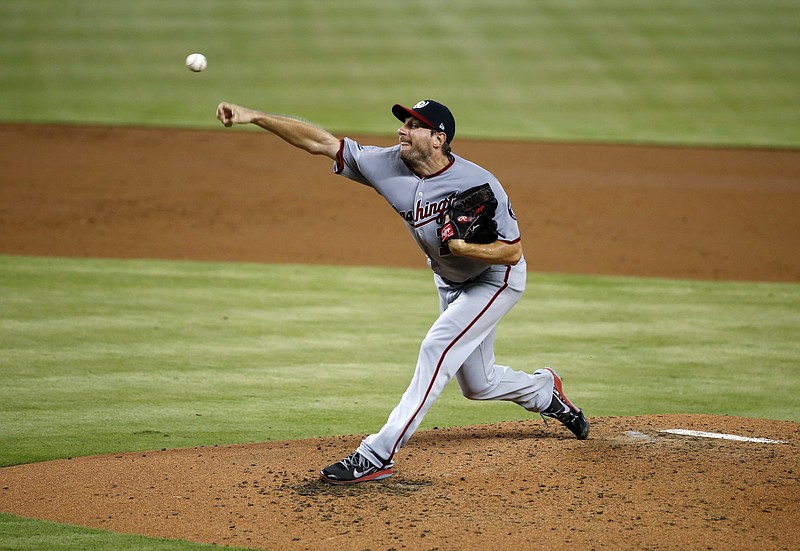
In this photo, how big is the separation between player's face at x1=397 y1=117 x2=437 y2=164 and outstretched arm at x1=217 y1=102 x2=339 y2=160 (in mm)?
344

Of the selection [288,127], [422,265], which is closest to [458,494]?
[288,127]

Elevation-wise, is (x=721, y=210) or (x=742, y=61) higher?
(x=742, y=61)

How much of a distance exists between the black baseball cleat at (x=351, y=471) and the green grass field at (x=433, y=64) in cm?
1715

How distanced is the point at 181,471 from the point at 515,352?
3601 mm

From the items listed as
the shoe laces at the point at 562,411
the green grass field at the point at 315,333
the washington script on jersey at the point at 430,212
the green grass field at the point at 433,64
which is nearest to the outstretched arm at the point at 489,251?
the washington script on jersey at the point at 430,212

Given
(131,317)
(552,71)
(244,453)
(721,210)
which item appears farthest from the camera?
(552,71)

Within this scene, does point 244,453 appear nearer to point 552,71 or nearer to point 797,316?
point 797,316

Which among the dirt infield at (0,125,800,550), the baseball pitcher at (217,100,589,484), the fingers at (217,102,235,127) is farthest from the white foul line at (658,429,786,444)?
the fingers at (217,102,235,127)

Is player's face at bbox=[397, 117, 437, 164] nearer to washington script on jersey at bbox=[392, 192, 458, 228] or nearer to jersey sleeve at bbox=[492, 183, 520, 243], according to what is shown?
washington script on jersey at bbox=[392, 192, 458, 228]

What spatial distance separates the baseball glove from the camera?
5402mm

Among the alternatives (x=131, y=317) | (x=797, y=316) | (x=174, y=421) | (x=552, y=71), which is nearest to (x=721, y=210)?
(x=797, y=316)

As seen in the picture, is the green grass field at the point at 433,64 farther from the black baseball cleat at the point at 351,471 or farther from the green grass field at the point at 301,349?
the black baseball cleat at the point at 351,471

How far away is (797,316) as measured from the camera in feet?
33.8

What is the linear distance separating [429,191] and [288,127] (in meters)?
0.79
